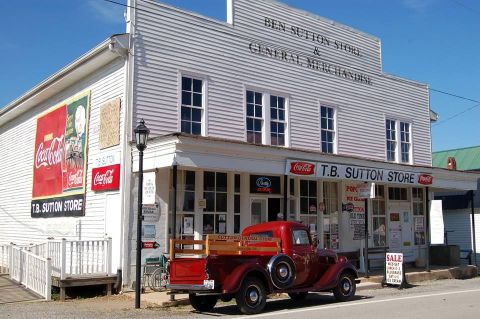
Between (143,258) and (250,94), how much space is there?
22.0ft

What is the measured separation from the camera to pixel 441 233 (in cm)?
1906

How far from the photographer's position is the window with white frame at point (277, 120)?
18734 mm

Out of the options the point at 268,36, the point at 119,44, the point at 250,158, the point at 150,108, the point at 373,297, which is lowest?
the point at 373,297

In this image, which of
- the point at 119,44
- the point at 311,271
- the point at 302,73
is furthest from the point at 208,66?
the point at 311,271

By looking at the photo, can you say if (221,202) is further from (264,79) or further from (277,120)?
(264,79)

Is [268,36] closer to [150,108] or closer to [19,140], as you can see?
[150,108]

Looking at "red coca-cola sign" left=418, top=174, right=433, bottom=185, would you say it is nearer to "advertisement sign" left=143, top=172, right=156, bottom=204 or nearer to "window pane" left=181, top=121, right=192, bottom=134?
"window pane" left=181, top=121, right=192, bottom=134

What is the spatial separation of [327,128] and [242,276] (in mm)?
10811

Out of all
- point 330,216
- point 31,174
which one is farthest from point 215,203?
point 31,174

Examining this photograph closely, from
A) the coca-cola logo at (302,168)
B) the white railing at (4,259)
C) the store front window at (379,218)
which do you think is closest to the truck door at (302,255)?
the coca-cola logo at (302,168)

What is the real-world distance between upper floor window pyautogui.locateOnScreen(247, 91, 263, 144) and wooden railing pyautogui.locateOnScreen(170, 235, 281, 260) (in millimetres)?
6170

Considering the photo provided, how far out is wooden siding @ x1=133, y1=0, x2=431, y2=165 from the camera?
51.9 ft

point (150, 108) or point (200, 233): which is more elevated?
point (150, 108)

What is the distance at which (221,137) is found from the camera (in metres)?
17.0
